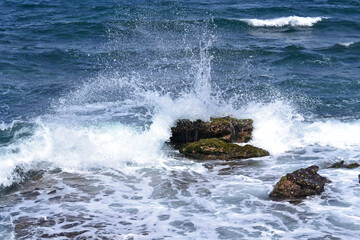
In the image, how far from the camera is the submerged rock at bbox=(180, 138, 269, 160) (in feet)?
33.6

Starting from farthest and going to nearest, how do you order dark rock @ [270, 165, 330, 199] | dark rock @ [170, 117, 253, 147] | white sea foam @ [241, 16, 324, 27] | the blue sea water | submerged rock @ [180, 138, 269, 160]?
white sea foam @ [241, 16, 324, 27]
dark rock @ [170, 117, 253, 147]
submerged rock @ [180, 138, 269, 160]
dark rock @ [270, 165, 330, 199]
the blue sea water

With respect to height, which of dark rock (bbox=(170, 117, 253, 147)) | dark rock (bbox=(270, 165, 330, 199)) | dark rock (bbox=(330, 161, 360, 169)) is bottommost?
dark rock (bbox=(330, 161, 360, 169))

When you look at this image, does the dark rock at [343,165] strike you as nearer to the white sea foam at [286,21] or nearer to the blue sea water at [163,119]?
the blue sea water at [163,119]

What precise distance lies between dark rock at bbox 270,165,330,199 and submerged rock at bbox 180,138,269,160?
1960mm

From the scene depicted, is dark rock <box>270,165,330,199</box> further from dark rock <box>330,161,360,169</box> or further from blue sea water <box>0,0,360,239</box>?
dark rock <box>330,161,360,169</box>

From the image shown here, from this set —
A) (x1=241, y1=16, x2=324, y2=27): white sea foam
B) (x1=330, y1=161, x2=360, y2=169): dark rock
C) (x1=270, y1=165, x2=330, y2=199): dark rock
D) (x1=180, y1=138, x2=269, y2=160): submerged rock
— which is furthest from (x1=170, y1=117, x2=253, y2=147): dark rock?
(x1=241, y1=16, x2=324, y2=27): white sea foam

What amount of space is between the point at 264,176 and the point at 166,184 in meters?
1.96

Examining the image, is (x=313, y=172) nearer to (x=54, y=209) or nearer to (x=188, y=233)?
(x=188, y=233)

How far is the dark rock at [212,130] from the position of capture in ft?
35.1

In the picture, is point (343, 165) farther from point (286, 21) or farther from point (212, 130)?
point (286, 21)

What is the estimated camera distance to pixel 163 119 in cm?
1146

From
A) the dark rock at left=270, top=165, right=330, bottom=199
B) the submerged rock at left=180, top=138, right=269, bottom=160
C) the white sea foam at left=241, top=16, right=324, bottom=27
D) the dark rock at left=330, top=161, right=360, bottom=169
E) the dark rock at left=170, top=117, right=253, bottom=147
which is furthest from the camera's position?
the white sea foam at left=241, top=16, right=324, bottom=27

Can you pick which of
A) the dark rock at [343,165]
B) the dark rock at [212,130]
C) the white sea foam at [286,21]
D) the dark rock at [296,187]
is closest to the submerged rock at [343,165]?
the dark rock at [343,165]

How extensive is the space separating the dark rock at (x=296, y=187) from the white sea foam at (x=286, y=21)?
1658 cm
